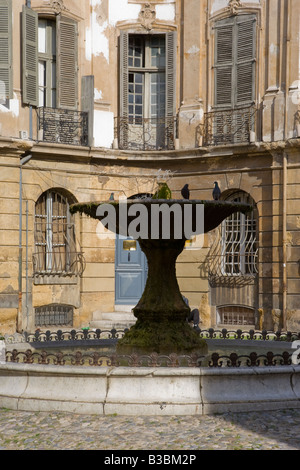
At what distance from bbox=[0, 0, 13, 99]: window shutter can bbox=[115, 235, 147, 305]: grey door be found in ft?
16.2

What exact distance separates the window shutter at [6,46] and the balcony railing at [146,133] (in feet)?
11.0

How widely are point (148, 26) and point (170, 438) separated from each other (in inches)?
621

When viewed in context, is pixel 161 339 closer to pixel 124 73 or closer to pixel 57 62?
pixel 57 62

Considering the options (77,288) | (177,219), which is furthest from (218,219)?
(77,288)

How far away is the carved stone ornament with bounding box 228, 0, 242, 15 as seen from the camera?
20.1 meters

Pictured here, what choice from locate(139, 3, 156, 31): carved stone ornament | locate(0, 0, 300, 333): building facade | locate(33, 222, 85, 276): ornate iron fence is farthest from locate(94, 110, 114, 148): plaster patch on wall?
locate(139, 3, 156, 31): carved stone ornament

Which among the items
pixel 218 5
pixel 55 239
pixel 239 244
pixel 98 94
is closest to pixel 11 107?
pixel 98 94

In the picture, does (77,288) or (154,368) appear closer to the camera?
(154,368)

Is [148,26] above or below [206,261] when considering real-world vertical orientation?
above

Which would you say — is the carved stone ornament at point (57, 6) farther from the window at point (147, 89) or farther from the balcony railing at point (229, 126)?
the balcony railing at point (229, 126)

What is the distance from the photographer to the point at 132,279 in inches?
830

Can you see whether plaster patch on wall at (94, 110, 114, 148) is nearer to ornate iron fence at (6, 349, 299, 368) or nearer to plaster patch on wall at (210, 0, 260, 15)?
plaster patch on wall at (210, 0, 260, 15)
